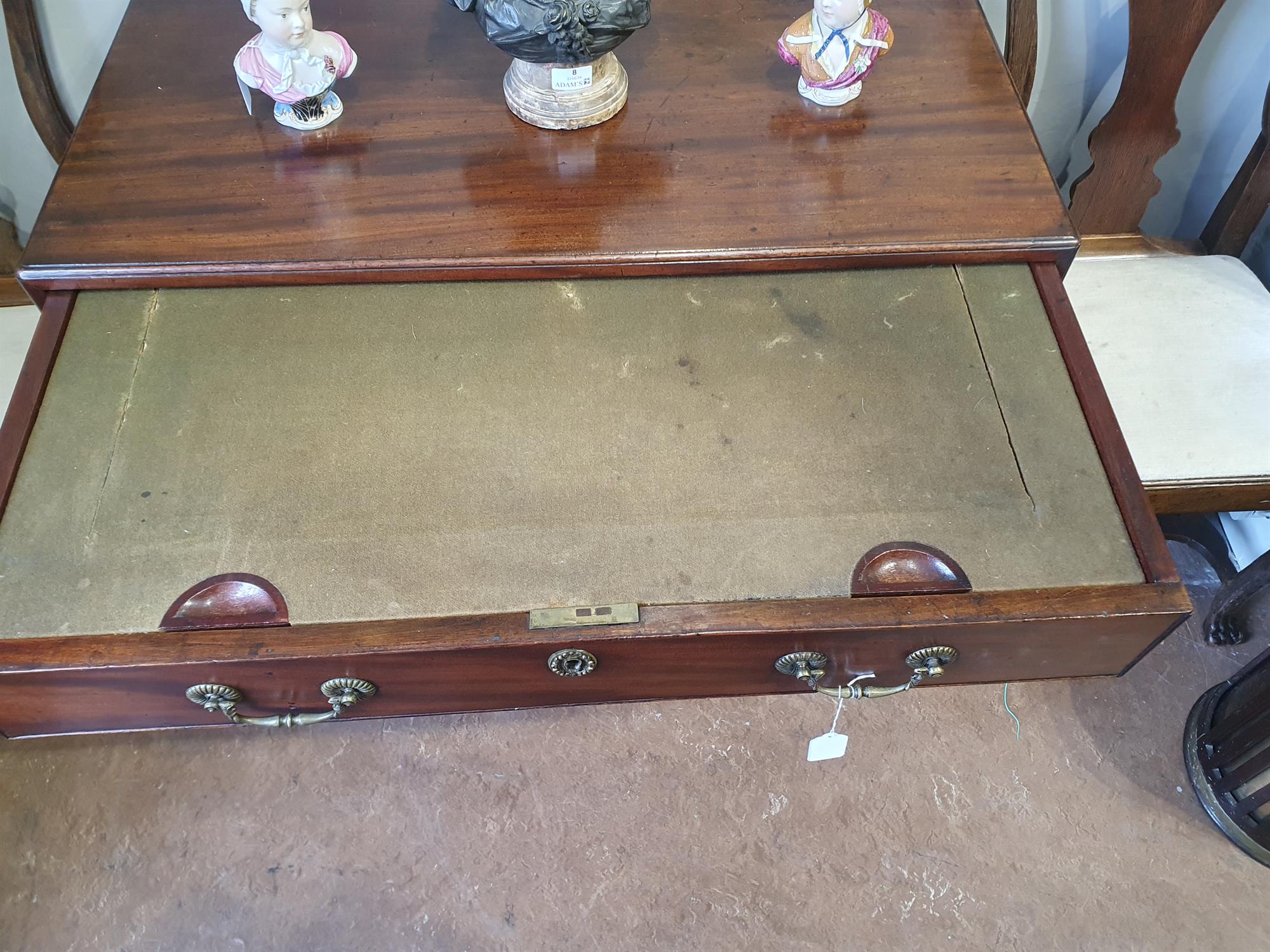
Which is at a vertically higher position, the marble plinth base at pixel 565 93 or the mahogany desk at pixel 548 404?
the marble plinth base at pixel 565 93

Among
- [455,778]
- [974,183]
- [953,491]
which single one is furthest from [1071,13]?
[455,778]

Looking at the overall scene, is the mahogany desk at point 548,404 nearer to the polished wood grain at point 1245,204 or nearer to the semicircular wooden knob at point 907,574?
the semicircular wooden knob at point 907,574

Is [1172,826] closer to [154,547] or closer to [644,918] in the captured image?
[644,918]

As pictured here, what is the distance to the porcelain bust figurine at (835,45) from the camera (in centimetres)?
98

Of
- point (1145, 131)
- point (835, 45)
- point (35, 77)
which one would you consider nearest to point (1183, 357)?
point (1145, 131)

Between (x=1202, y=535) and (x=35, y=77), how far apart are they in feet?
5.41

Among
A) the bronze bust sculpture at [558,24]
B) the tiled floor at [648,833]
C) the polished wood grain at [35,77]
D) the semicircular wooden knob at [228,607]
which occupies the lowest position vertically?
the tiled floor at [648,833]

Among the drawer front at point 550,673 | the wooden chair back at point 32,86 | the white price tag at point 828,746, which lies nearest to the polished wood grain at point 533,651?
the drawer front at point 550,673

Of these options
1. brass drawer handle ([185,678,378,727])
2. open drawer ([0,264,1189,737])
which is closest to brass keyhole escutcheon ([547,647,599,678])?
open drawer ([0,264,1189,737])

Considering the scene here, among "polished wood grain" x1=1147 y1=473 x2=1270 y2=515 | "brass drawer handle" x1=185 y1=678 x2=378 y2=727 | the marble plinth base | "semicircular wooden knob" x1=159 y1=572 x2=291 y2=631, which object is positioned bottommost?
"polished wood grain" x1=1147 y1=473 x2=1270 y2=515

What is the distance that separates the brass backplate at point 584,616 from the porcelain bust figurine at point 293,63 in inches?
23.4

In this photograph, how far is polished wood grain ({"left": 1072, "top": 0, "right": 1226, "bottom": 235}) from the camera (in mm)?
1177

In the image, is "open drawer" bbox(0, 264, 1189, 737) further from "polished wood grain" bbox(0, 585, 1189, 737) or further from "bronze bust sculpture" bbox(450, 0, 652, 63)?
"bronze bust sculpture" bbox(450, 0, 652, 63)

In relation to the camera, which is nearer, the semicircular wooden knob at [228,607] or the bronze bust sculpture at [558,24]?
the semicircular wooden knob at [228,607]
